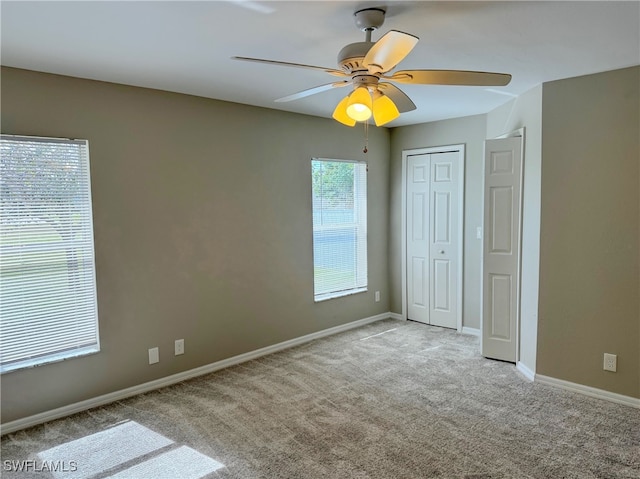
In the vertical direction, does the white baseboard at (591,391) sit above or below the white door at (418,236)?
below

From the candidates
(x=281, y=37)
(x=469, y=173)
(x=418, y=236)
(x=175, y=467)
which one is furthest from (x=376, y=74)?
(x=418, y=236)

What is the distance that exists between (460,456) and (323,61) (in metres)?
2.50

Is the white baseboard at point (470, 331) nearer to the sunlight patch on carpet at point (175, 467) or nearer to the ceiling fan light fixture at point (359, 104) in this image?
the sunlight patch on carpet at point (175, 467)

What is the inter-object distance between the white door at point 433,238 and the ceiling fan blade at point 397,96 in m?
2.52

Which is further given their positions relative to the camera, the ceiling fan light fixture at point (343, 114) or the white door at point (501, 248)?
the white door at point (501, 248)

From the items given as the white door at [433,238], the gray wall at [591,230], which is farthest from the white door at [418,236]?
the gray wall at [591,230]

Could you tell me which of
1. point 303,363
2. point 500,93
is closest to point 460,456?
point 303,363

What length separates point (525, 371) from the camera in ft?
11.9

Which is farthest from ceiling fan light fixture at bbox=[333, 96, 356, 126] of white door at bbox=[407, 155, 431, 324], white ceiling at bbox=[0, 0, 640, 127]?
white door at bbox=[407, 155, 431, 324]

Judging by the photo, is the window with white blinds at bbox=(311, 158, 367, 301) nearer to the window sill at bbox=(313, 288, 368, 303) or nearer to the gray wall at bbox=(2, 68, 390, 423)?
the window sill at bbox=(313, 288, 368, 303)

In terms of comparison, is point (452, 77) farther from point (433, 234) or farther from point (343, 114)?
point (433, 234)

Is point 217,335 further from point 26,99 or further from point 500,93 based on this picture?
point 500,93

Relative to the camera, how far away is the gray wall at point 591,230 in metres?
3.03

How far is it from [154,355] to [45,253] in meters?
1.12
